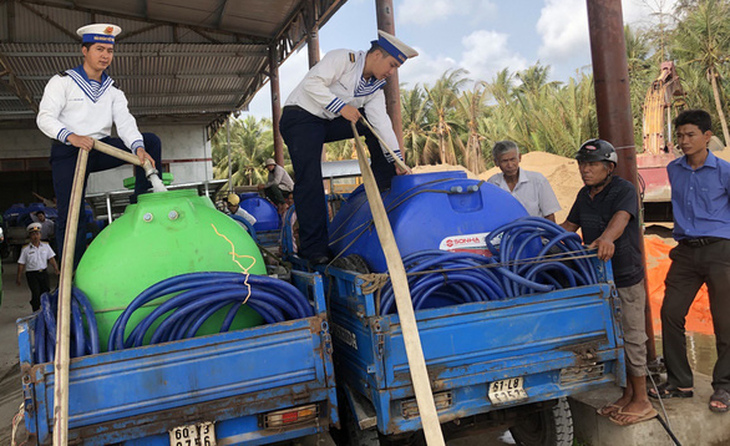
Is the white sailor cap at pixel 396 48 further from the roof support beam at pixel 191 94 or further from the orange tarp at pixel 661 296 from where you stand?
the roof support beam at pixel 191 94

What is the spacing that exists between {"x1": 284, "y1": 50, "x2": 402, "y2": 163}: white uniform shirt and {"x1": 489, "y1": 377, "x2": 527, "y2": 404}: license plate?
1.82 m

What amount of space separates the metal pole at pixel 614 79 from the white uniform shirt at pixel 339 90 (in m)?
1.65

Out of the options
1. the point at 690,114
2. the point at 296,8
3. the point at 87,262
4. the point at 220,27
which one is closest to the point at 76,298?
the point at 87,262

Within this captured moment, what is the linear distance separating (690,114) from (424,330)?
2.69m

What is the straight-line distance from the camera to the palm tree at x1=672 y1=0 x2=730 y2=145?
86.2 feet

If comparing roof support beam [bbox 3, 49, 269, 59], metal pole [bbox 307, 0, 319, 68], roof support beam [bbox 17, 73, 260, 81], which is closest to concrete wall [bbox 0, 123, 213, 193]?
roof support beam [bbox 17, 73, 260, 81]

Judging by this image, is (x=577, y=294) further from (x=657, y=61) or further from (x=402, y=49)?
(x=657, y=61)

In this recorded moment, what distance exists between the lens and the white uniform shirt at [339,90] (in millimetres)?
3791

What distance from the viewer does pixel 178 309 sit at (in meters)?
2.64

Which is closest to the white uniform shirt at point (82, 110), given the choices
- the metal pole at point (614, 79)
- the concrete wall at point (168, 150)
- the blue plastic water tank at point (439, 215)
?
the blue plastic water tank at point (439, 215)

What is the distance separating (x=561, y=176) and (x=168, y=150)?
14.4 metres

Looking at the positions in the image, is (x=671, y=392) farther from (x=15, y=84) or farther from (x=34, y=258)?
(x=15, y=84)

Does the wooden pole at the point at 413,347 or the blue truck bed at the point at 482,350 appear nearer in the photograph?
the wooden pole at the point at 413,347

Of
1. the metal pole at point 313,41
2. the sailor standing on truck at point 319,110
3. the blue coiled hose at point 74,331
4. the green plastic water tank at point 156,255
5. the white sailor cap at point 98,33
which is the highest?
the metal pole at point 313,41
